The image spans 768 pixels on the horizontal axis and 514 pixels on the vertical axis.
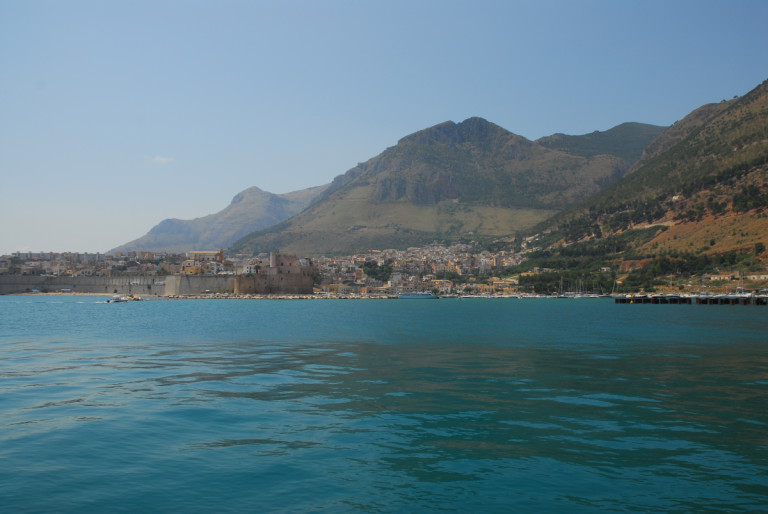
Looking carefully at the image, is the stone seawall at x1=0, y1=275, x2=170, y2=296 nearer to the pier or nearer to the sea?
the pier

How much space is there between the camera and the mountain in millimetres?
100938

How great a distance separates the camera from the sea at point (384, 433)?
29.8 feet

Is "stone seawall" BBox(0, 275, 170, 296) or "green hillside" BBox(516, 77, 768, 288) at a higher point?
"green hillside" BBox(516, 77, 768, 288)

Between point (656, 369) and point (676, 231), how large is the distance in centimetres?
10375

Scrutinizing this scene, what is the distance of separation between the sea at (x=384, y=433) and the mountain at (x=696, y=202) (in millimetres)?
86547

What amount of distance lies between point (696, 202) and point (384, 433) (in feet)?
393

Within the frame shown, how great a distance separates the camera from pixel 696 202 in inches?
4599

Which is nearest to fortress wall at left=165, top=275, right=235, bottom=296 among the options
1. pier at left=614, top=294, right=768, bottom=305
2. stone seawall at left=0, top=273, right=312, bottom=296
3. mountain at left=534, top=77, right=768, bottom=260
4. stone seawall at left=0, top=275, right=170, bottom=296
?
stone seawall at left=0, top=273, right=312, bottom=296

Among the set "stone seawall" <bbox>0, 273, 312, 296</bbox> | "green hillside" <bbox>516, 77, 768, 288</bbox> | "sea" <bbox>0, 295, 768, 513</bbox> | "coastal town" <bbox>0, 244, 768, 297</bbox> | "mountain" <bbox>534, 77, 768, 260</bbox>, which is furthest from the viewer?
"stone seawall" <bbox>0, 273, 312, 296</bbox>

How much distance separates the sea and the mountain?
8655cm

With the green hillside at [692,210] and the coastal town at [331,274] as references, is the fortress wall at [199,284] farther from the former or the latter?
the green hillside at [692,210]

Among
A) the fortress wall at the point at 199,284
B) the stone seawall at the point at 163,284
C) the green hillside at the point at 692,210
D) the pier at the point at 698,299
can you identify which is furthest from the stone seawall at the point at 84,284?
the pier at the point at 698,299

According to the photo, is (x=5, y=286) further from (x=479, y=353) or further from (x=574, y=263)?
(x=479, y=353)

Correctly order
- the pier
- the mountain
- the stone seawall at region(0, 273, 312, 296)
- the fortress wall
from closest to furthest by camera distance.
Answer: the pier < the mountain < the fortress wall < the stone seawall at region(0, 273, 312, 296)
